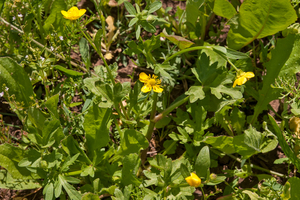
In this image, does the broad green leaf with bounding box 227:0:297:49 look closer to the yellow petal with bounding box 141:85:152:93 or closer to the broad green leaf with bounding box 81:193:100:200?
the yellow petal with bounding box 141:85:152:93

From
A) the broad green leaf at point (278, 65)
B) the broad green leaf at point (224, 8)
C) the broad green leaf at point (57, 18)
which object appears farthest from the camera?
the broad green leaf at point (57, 18)

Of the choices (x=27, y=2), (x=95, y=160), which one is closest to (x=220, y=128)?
(x=95, y=160)

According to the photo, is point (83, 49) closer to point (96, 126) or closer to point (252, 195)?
point (96, 126)

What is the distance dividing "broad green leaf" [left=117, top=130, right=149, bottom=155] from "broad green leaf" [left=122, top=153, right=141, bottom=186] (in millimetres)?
123

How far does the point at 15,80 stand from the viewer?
262cm

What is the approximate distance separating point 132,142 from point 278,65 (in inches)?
60.8

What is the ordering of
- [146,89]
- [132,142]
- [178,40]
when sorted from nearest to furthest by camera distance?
[146,89] → [132,142] → [178,40]

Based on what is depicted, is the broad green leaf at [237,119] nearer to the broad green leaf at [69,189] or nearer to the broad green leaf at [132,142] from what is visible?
the broad green leaf at [132,142]

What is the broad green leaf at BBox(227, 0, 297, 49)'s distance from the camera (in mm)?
2584

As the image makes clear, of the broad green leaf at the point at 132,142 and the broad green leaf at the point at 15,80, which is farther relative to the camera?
the broad green leaf at the point at 15,80

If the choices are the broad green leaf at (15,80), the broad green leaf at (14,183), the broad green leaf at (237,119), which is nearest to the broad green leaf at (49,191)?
the broad green leaf at (14,183)

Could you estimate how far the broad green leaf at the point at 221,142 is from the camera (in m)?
2.52

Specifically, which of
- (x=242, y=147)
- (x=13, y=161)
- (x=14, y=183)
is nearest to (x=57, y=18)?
(x=13, y=161)

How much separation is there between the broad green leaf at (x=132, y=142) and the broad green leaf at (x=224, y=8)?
150 centimetres
